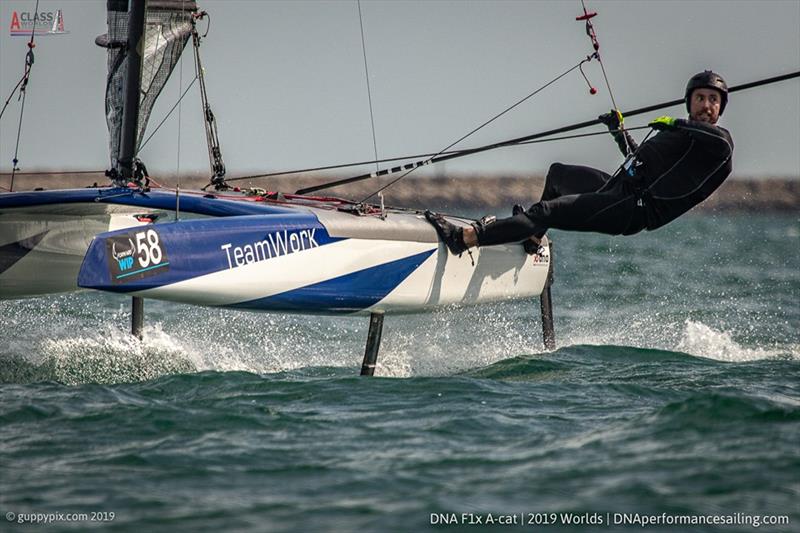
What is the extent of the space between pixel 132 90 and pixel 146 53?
0.23 metres

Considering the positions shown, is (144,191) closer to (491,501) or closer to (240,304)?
(240,304)

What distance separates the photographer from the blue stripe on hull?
511 cm

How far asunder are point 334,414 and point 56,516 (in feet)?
4.58

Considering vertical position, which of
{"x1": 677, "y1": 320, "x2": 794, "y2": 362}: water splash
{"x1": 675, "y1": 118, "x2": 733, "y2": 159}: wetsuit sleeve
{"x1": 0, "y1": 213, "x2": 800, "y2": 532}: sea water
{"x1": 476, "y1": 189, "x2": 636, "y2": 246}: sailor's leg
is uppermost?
{"x1": 675, "y1": 118, "x2": 733, "y2": 159}: wetsuit sleeve

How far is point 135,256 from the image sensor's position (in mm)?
4570

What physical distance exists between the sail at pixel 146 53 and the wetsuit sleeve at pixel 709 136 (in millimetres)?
2832

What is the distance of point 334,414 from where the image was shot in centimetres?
418

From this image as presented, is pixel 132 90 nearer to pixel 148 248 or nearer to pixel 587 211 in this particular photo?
pixel 148 248

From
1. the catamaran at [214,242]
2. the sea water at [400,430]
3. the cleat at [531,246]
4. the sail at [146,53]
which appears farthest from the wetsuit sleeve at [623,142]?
the sail at [146,53]

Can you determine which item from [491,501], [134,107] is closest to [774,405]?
[491,501]

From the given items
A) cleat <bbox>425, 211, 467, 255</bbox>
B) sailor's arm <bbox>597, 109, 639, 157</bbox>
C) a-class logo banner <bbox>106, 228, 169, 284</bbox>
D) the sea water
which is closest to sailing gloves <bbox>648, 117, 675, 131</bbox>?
sailor's arm <bbox>597, 109, 639, 157</bbox>

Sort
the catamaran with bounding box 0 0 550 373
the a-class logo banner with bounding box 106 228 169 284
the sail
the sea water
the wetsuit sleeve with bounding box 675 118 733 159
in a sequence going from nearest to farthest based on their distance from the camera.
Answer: the sea water → the a-class logo banner with bounding box 106 228 169 284 → the catamaran with bounding box 0 0 550 373 → the wetsuit sleeve with bounding box 675 118 733 159 → the sail

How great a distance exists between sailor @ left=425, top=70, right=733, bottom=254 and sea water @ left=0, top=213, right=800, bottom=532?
0.71 meters

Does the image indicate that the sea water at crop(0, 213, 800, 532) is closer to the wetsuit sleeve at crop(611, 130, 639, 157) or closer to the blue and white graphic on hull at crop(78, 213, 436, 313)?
the blue and white graphic on hull at crop(78, 213, 436, 313)
